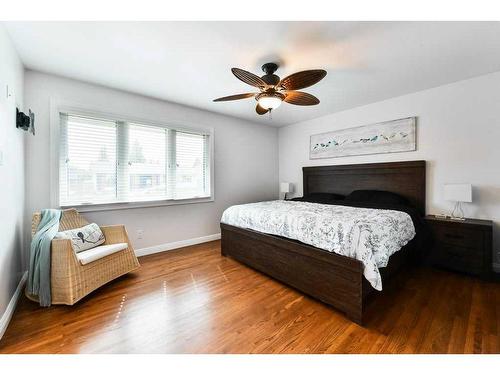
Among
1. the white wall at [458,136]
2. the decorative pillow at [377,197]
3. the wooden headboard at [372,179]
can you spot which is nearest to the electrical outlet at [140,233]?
the wooden headboard at [372,179]

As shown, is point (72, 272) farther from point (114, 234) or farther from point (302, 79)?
point (302, 79)

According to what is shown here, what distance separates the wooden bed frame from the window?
1244mm

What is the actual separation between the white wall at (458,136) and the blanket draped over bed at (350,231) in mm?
990

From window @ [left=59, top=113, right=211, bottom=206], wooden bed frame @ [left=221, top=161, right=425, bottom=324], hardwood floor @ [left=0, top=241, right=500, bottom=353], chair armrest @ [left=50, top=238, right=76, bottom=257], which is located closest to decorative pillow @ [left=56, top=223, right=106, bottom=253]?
chair armrest @ [left=50, top=238, right=76, bottom=257]

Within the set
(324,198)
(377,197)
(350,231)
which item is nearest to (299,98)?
(350,231)

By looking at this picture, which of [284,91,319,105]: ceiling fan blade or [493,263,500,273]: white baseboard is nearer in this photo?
[284,91,319,105]: ceiling fan blade

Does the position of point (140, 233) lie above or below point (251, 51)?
below

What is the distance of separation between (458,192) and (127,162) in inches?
171

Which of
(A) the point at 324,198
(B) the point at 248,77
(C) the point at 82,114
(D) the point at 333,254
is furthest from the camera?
(A) the point at 324,198

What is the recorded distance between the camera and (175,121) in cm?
357

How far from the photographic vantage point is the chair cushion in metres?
2.04

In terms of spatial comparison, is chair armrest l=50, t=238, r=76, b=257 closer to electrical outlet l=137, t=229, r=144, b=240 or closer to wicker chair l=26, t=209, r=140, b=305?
wicker chair l=26, t=209, r=140, b=305

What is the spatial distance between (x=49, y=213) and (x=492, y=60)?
4.94 m

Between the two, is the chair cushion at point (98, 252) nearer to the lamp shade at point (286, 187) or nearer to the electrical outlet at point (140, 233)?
the electrical outlet at point (140, 233)
